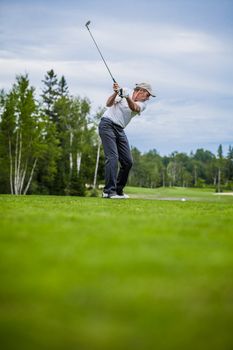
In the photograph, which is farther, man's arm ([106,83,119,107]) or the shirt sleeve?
the shirt sleeve

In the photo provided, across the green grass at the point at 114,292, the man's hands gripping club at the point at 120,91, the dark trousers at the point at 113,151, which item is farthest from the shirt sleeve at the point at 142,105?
the green grass at the point at 114,292

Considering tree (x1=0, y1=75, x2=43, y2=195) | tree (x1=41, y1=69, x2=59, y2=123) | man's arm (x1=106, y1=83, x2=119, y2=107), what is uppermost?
tree (x1=41, y1=69, x2=59, y2=123)

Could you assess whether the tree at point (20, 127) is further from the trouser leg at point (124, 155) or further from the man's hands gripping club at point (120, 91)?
the man's hands gripping club at point (120, 91)

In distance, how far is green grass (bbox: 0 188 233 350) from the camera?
127cm

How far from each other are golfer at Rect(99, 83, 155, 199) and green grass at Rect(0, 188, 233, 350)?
257 inches

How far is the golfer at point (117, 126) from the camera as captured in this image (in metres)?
9.46

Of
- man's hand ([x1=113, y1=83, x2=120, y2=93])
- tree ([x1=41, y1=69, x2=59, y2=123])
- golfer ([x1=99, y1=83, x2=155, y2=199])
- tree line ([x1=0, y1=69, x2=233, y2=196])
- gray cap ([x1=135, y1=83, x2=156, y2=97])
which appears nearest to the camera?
man's hand ([x1=113, y1=83, x2=120, y2=93])

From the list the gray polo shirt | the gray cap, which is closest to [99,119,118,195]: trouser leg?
the gray polo shirt

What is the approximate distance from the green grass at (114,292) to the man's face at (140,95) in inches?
278

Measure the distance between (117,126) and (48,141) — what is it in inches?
1457

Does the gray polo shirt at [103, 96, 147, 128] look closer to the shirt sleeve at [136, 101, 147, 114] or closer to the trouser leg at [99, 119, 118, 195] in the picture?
the shirt sleeve at [136, 101, 147, 114]

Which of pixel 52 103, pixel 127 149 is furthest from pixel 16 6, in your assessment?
pixel 52 103

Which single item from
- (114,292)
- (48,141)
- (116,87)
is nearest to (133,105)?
(116,87)

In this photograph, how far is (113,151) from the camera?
9477 millimetres
